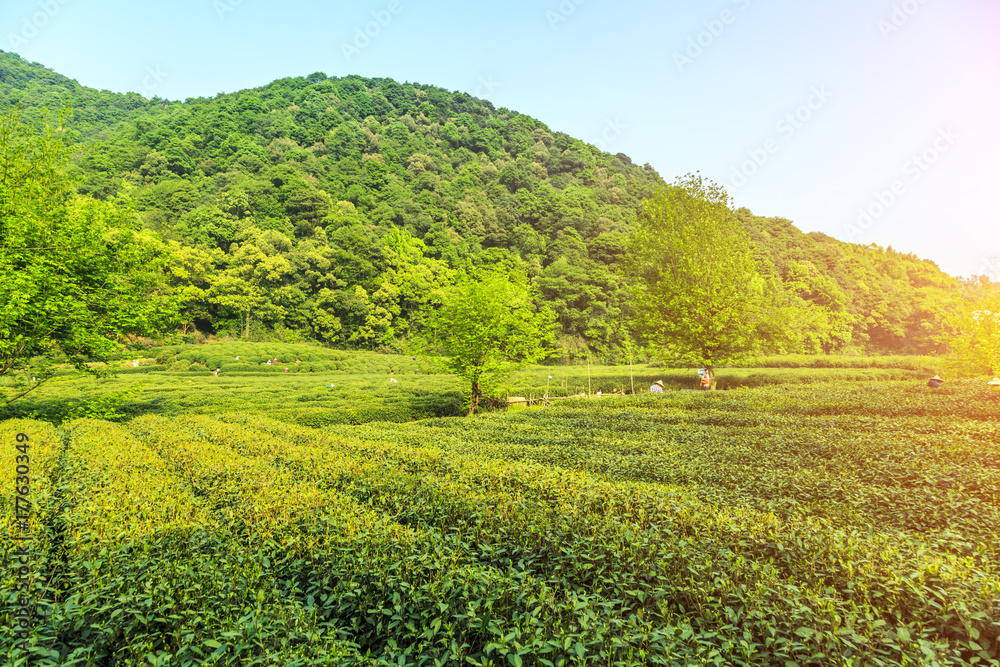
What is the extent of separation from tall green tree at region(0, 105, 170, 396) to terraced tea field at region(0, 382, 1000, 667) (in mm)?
7323

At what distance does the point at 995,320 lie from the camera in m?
19.9

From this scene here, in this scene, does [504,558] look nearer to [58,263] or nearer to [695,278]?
[58,263]

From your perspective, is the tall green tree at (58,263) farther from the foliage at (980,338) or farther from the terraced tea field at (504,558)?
the foliage at (980,338)

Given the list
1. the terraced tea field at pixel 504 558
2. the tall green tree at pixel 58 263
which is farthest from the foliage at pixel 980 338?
the tall green tree at pixel 58 263

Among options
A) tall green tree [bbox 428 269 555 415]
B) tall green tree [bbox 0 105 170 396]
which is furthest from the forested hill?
tall green tree [bbox 0 105 170 396]

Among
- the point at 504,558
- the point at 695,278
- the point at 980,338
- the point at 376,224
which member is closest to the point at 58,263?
the point at 504,558

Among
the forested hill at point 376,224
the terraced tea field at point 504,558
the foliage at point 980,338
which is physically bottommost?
the terraced tea field at point 504,558

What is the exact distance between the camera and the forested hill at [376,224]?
48.7m

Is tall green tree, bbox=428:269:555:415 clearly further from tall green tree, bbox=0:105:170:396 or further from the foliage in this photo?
the foliage

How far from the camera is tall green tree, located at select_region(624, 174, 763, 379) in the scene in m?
24.0

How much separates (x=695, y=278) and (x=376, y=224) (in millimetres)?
50436

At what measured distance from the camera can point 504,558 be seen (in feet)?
15.3

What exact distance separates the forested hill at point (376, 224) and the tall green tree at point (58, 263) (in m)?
21.2

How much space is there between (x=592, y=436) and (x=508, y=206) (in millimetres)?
65565
